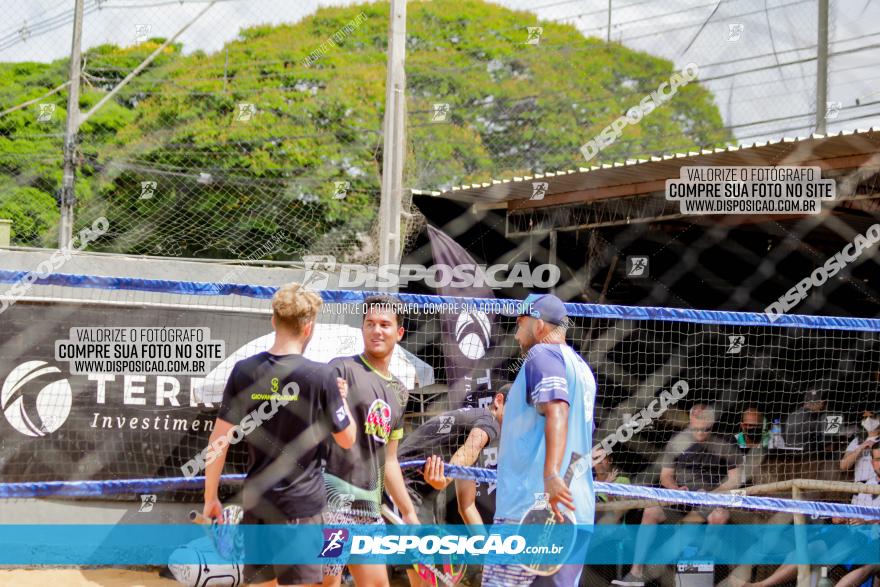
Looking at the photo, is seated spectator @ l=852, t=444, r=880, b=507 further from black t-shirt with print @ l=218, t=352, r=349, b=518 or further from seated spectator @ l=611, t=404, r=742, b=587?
black t-shirt with print @ l=218, t=352, r=349, b=518

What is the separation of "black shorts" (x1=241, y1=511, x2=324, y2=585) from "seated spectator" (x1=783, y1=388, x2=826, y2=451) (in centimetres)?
486

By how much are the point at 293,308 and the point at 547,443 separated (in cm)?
134

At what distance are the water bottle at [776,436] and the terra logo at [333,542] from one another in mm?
4459

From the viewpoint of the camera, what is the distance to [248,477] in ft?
14.4

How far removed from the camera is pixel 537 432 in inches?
179

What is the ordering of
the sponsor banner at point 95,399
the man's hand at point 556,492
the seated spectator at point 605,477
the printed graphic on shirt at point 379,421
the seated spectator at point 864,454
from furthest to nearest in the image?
1. the sponsor banner at point 95,399
2. the seated spectator at point 605,477
3. the seated spectator at point 864,454
4. the printed graphic on shirt at point 379,421
5. the man's hand at point 556,492

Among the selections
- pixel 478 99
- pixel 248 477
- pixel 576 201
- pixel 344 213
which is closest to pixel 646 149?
pixel 478 99

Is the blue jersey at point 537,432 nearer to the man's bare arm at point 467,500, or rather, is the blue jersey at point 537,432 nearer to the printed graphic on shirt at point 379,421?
the printed graphic on shirt at point 379,421

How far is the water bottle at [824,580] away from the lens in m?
6.45

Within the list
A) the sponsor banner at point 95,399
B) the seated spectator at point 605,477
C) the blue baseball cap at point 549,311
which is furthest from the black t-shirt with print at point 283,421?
the sponsor banner at point 95,399

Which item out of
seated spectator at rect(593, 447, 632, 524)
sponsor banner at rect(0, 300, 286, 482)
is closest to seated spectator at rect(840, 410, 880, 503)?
seated spectator at rect(593, 447, 632, 524)

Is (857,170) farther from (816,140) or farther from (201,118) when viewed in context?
(201,118)

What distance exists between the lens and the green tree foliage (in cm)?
2672

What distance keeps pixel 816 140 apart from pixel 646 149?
82.0 feet
